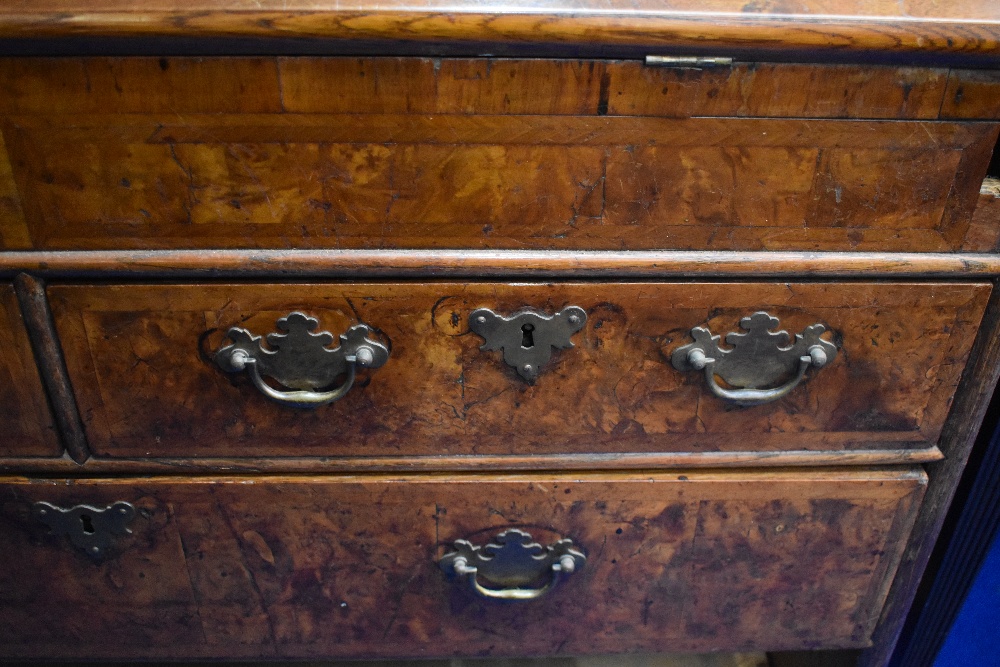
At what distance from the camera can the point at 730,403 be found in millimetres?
735

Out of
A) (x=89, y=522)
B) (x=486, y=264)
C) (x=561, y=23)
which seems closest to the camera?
(x=561, y=23)

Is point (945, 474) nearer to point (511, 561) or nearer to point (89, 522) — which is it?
point (511, 561)

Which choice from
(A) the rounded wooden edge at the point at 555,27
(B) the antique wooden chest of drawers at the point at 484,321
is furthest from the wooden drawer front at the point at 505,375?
(A) the rounded wooden edge at the point at 555,27

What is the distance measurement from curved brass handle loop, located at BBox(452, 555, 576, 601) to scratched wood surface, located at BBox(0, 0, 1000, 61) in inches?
21.6

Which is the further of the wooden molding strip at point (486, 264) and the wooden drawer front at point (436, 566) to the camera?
the wooden drawer front at point (436, 566)

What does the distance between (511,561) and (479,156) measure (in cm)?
47

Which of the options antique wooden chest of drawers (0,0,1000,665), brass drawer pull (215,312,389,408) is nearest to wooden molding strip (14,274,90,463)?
antique wooden chest of drawers (0,0,1000,665)

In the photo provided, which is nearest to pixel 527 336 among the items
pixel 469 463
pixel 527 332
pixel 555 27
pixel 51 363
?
pixel 527 332

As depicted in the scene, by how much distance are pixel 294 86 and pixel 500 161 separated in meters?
0.19

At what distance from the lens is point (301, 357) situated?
695mm

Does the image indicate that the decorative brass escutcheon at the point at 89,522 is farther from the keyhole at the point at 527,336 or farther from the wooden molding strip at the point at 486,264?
the keyhole at the point at 527,336

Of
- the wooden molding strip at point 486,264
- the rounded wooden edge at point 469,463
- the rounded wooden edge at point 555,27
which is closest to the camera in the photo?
the rounded wooden edge at point 555,27

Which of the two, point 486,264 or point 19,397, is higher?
point 486,264

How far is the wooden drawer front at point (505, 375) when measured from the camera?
685 millimetres
